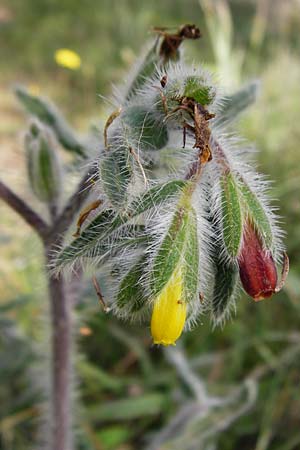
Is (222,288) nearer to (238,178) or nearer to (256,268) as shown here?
(256,268)

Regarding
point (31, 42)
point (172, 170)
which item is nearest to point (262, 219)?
point (172, 170)

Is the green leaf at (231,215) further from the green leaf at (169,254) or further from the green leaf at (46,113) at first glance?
the green leaf at (46,113)

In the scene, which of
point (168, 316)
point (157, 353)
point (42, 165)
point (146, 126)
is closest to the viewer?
point (168, 316)

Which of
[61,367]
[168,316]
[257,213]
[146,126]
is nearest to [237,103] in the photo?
[146,126]

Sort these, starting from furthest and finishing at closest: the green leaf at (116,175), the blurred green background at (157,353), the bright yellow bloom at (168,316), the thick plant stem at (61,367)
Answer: the blurred green background at (157,353)
the thick plant stem at (61,367)
the green leaf at (116,175)
the bright yellow bloom at (168,316)

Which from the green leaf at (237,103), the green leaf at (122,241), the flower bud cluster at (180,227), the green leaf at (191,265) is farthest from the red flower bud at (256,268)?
the green leaf at (237,103)

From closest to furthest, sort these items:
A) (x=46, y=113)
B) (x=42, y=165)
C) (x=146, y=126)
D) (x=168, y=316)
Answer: (x=168, y=316) → (x=146, y=126) → (x=42, y=165) → (x=46, y=113)
